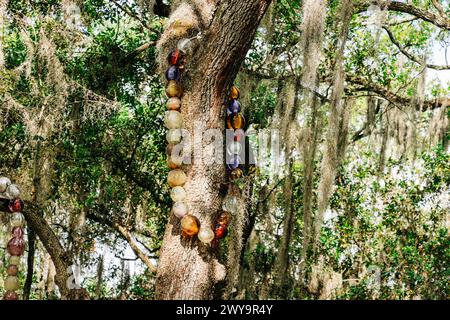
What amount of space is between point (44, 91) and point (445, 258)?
483 centimetres

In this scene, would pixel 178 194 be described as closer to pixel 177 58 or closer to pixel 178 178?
pixel 178 178

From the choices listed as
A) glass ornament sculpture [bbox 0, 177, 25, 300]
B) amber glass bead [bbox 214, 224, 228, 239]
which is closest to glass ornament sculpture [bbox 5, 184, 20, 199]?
glass ornament sculpture [bbox 0, 177, 25, 300]

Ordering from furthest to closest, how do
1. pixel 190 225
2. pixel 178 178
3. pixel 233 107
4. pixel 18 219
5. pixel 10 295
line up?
pixel 18 219
pixel 10 295
pixel 233 107
pixel 178 178
pixel 190 225

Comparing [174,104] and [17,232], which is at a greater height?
[174,104]

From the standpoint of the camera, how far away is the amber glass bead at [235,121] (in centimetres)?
326

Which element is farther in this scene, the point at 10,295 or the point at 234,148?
the point at 10,295

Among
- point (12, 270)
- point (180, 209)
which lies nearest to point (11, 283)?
point (12, 270)

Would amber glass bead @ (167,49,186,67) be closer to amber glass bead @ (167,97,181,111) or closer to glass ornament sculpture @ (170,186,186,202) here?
amber glass bead @ (167,97,181,111)

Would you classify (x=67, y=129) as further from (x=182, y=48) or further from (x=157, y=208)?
(x=182, y=48)

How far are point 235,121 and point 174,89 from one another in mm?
435

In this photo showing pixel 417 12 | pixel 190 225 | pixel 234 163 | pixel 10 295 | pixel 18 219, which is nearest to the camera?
pixel 190 225

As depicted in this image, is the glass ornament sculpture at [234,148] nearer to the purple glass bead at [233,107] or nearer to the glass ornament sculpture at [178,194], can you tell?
the purple glass bead at [233,107]

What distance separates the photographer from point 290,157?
5539mm

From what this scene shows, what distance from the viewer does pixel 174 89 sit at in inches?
120
